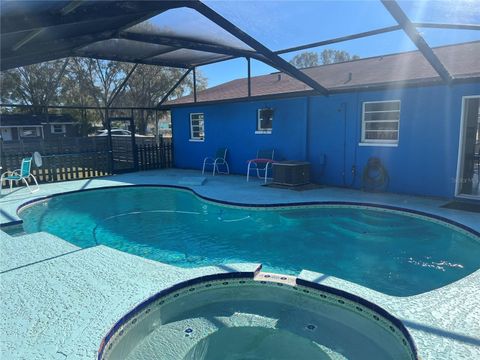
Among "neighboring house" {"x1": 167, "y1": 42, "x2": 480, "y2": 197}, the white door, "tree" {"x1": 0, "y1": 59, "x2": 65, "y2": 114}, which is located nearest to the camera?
"neighboring house" {"x1": 167, "y1": 42, "x2": 480, "y2": 197}

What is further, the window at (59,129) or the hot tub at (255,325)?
the window at (59,129)

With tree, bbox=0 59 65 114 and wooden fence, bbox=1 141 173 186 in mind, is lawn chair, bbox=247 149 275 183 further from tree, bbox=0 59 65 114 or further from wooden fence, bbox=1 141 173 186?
tree, bbox=0 59 65 114

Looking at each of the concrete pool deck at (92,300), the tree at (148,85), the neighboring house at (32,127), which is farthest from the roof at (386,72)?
the neighboring house at (32,127)

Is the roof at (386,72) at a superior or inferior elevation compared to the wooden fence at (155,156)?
superior

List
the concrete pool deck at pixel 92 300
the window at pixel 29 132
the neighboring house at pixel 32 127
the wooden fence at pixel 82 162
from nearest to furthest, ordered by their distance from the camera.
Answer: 1. the concrete pool deck at pixel 92 300
2. the wooden fence at pixel 82 162
3. the neighboring house at pixel 32 127
4. the window at pixel 29 132

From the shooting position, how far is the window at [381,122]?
26.1ft

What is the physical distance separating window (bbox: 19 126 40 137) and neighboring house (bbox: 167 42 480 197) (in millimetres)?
22333

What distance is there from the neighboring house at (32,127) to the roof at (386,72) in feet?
67.3

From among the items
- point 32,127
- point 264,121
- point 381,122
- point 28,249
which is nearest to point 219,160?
point 264,121

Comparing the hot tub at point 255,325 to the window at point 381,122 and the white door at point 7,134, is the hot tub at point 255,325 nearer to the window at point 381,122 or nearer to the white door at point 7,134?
the window at point 381,122

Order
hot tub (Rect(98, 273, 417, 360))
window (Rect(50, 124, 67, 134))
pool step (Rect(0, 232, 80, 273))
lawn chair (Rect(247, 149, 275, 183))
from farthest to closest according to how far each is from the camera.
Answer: window (Rect(50, 124, 67, 134))
lawn chair (Rect(247, 149, 275, 183))
pool step (Rect(0, 232, 80, 273))
hot tub (Rect(98, 273, 417, 360))

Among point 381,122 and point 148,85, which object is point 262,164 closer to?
point 381,122

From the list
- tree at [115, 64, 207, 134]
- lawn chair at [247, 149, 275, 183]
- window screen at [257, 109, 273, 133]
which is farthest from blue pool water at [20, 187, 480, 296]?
tree at [115, 64, 207, 134]

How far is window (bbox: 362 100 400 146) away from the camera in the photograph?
7.94 m
